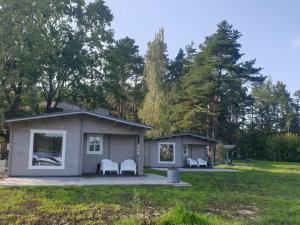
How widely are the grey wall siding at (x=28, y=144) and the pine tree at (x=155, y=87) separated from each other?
17090mm

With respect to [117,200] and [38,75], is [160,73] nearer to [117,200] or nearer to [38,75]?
[38,75]

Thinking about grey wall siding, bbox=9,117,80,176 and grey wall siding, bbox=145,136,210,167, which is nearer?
grey wall siding, bbox=9,117,80,176

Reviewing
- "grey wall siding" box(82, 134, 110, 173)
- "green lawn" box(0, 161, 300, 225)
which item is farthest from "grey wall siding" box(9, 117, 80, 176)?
"green lawn" box(0, 161, 300, 225)

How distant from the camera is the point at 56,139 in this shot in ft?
50.5

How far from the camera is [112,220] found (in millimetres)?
7387

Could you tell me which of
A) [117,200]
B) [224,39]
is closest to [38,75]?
[117,200]

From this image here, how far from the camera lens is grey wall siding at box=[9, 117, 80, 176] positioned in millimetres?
14742

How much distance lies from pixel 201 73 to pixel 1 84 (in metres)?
23.5

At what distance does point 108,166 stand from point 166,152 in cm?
900

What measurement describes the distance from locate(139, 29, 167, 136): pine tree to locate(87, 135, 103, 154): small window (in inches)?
586

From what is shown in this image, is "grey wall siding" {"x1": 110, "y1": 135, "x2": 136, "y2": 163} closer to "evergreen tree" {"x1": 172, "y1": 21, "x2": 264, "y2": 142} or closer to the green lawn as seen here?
the green lawn

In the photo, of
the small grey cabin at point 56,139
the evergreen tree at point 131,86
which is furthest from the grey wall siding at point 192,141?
the evergreen tree at point 131,86

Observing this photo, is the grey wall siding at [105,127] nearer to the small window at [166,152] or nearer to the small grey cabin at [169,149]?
the small grey cabin at [169,149]

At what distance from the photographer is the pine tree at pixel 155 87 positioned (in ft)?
107
